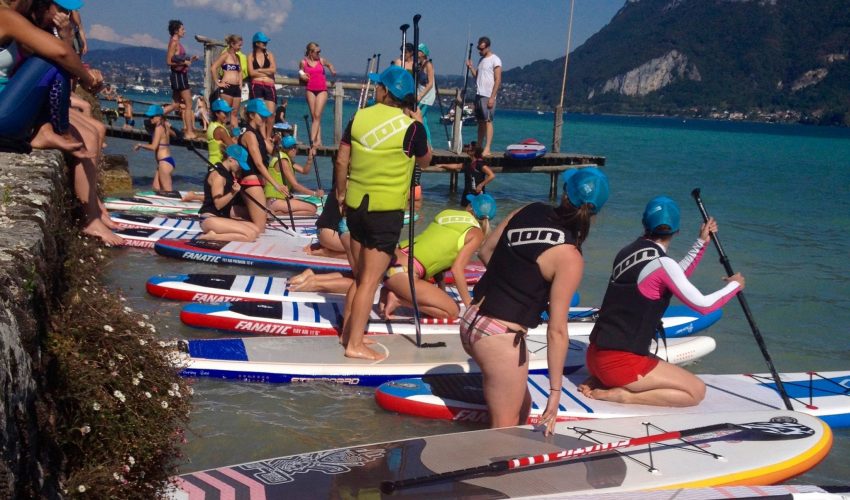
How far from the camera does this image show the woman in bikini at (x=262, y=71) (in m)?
14.4

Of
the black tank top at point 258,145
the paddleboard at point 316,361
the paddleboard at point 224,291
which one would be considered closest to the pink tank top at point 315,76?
→ the black tank top at point 258,145

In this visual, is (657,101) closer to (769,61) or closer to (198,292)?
(769,61)

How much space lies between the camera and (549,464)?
404 cm

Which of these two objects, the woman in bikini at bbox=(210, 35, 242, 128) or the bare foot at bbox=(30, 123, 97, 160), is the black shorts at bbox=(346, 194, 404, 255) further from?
the woman in bikini at bbox=(210, 35, 242, 128)

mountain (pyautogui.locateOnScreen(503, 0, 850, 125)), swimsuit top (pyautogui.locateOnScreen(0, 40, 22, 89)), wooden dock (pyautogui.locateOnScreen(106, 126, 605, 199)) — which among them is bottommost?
wooden dock (pyautogui.locateOnScreen(106, 126, 605, 199))

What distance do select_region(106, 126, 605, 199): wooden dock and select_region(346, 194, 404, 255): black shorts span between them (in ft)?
32.4

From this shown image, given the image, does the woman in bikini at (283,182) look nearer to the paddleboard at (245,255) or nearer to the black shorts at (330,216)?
the paddleboard at (245,255)

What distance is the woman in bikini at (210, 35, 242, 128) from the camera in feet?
46.8

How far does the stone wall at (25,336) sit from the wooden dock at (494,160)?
38.6 feet

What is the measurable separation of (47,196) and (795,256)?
12.9m

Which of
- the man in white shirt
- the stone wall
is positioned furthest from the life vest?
the man in white shirt

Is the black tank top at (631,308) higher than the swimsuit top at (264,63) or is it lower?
lower

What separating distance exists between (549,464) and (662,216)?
2044mm

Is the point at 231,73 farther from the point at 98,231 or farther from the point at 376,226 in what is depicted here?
the point at 376,226
